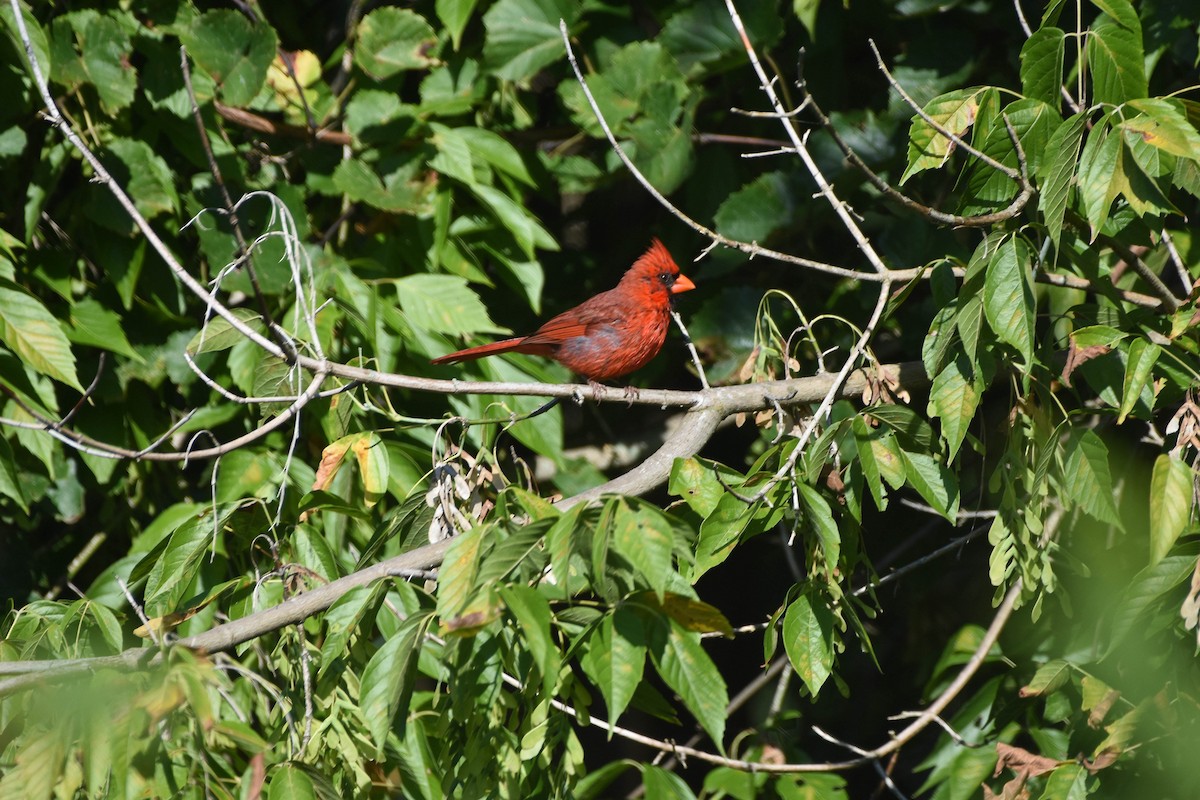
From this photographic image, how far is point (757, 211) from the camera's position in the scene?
340 cm

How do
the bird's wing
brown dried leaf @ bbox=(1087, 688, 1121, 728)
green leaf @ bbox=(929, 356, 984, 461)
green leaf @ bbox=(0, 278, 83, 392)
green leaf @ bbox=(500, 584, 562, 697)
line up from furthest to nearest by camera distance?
1. the bird's wing
2. green leaf @ bbox=(0, 278, 83, 392)
3. brown dried leaf @ bbox=(1087, 688, 1121, 728)
4. green leaf @ bbox=(929, 356, 984, 461)
5. green leaf @ bbox=(500, 584, 562, 697)

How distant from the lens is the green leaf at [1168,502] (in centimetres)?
185

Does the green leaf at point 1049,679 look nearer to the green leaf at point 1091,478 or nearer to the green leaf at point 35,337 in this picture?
the green leaf at point 1091,478

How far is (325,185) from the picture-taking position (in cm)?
347

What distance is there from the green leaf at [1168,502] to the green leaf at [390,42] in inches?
98.2

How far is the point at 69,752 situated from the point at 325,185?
7.25 feet

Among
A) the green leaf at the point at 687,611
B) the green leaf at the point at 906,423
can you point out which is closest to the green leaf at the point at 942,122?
the green leaf at the point at 906,423

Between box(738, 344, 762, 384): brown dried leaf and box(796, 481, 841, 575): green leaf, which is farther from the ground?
box(796, 481, 841, 575): green leaf

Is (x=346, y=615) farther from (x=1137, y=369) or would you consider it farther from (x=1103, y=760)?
(x=1103, y=760)

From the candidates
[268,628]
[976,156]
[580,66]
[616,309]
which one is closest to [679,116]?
[580,66]

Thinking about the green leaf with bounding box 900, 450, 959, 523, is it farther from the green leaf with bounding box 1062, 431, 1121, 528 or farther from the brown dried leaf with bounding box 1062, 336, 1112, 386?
the brown dried leaf with bounding box 1062, 336, 1112, 386

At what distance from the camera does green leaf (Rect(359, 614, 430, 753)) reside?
1666 millimetres

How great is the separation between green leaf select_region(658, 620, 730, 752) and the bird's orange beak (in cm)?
225

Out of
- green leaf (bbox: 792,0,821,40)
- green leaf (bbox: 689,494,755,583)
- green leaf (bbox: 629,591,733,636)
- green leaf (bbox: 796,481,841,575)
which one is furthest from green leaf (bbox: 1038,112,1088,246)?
green leaf (bbox: 792,0,821,40)
